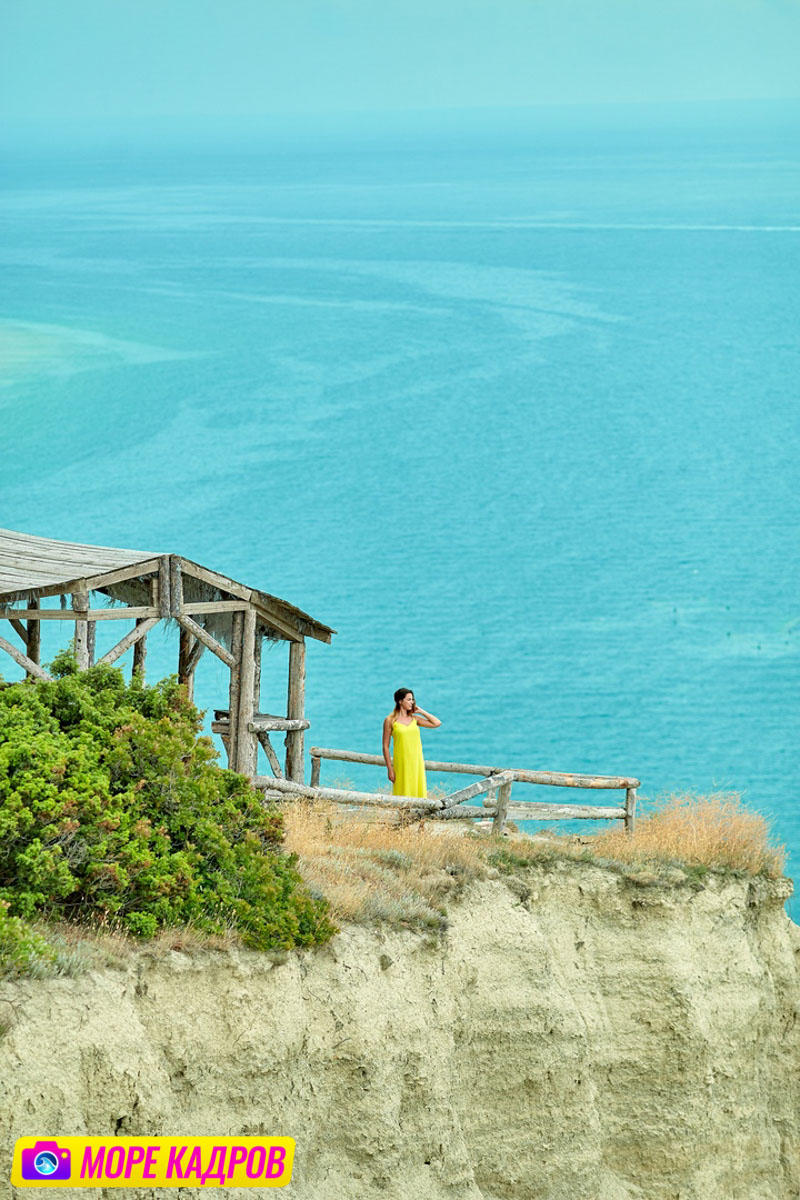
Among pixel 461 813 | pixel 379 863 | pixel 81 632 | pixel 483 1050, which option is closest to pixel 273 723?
pixel 81 632

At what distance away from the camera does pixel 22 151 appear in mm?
189250

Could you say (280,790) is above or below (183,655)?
below

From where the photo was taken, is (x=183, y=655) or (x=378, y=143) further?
(x=378, y=143)

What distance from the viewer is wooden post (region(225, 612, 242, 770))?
23266mm

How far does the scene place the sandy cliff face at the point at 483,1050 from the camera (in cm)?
1398

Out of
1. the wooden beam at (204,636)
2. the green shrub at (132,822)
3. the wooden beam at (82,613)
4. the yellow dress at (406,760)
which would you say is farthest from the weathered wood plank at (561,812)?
the green shrub at (132,822)

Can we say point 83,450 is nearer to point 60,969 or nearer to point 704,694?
point 704,694

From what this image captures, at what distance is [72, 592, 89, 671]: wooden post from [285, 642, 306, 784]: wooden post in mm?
3092

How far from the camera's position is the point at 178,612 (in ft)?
72.7

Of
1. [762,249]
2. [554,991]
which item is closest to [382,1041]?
[554,991]

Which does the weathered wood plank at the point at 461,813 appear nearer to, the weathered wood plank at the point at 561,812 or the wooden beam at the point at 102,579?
the weathered wood plank at the point at 561,812

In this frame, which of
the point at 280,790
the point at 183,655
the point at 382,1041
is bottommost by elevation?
the point at 382,1041

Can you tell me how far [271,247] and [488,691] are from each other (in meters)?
72.2

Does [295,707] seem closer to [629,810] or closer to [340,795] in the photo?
[340,795]
